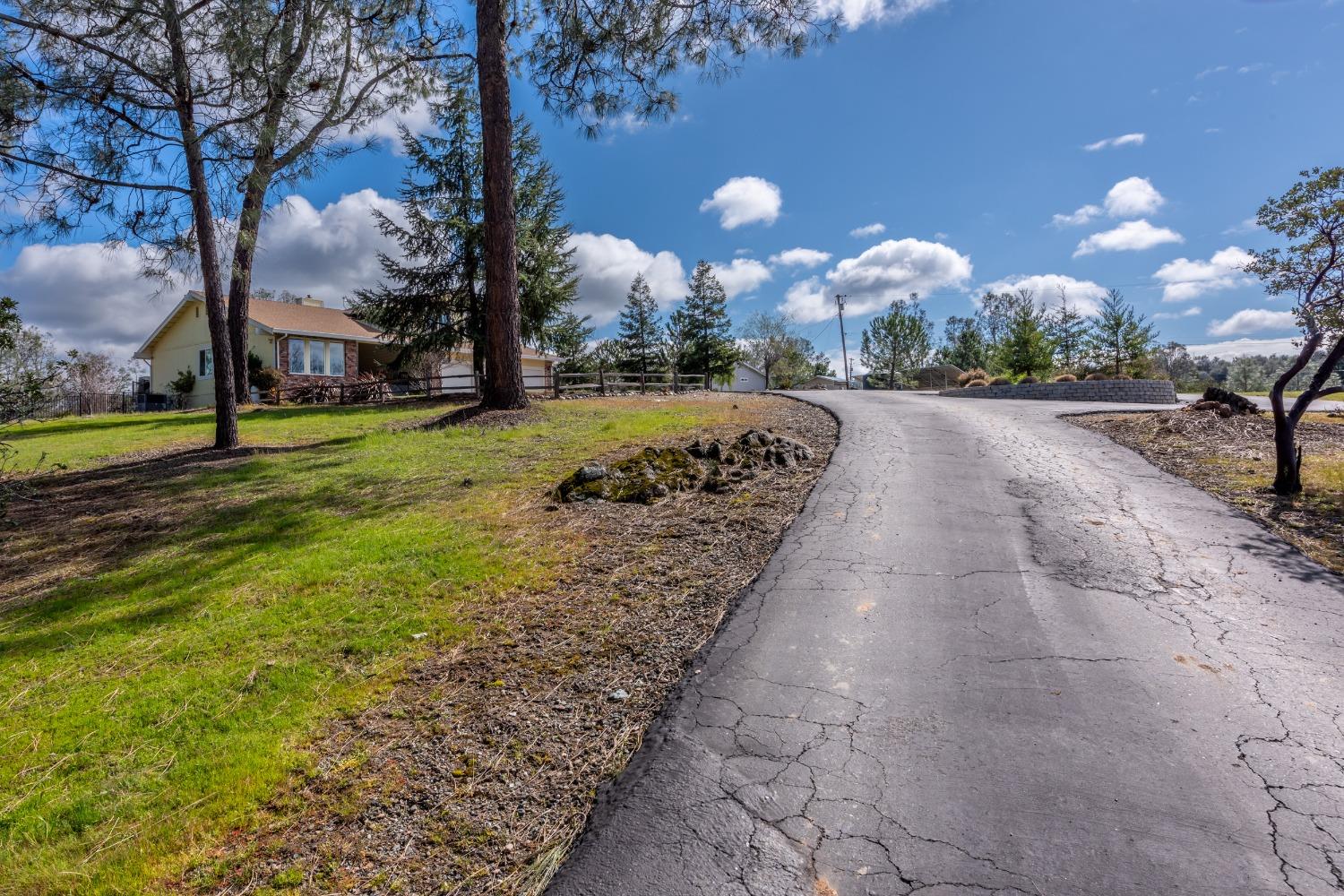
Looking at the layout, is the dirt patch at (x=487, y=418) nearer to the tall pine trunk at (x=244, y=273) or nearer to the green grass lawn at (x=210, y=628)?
the green grass lawn at (x=210, y=628)

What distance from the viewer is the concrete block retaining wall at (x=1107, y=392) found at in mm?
17766

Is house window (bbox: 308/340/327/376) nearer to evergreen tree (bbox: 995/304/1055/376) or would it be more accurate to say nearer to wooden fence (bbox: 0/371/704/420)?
wooden fence (bbox: 0/371/704/420)

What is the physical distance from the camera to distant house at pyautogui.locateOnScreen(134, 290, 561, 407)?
26.3 m

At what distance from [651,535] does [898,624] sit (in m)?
2.20

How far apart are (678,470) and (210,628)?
13.7 ft

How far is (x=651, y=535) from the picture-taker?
5117 millimetres

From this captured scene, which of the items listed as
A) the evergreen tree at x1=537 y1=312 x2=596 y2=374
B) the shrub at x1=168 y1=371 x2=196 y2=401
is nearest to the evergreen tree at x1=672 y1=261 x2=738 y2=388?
the evergreen tree at x1=537 y1=312 x2=596 y2=374

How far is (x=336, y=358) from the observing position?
2825cm

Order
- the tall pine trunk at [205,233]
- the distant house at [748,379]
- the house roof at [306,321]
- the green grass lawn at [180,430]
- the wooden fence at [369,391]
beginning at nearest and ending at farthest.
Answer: the tall pine trunk at [205,233] < the green grass lawn at [180,430] < the wooden fence at [369,391] < the house roof at [306,321] < the distant house at [748,379]

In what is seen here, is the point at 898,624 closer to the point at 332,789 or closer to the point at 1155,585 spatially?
the point at 1155,585

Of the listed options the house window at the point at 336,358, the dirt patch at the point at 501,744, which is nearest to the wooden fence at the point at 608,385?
the house window at the point at 336,358

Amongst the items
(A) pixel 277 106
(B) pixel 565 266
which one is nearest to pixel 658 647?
(A) pixel 277 106

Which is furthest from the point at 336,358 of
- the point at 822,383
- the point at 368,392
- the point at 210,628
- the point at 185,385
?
the point at 822,383

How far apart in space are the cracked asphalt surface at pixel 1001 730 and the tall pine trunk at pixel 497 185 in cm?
767
